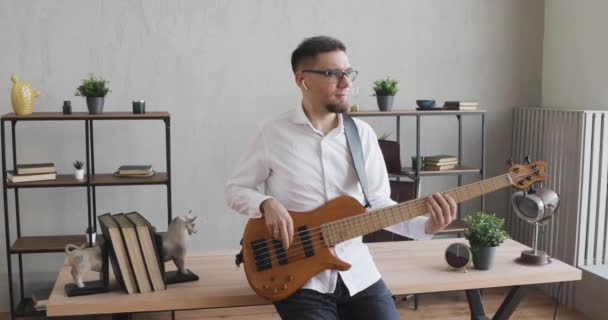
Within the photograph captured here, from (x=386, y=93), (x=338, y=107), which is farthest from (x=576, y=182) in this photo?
(x=338, y=107)

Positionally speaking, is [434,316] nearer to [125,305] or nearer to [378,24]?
[378,24]

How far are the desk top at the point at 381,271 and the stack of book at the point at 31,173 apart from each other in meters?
1.22

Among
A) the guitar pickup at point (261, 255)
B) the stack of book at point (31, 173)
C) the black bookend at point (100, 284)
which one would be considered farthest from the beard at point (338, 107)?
the stack of book at point (31, 173)

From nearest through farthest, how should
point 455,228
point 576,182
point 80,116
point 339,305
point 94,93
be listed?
1. point 339,305
2. point 80,116
3. point 94,93
4. point 576,182
5. point 455,228

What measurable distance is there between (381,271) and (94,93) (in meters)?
1.93

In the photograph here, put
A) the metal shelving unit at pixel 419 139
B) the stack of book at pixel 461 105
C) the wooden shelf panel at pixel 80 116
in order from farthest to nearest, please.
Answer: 1. the stack of book at pixel 461 105
2. the metal shelving unit at pixel 419 139
3. the wooden shelf panel at pixel 80 116

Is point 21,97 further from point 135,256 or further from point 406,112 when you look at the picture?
point 406,112

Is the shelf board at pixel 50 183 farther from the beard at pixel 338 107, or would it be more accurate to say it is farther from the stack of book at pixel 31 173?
the beard at pixel 338 107

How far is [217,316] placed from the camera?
372 centimetres

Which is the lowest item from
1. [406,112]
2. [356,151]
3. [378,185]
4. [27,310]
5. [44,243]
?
[27,310]

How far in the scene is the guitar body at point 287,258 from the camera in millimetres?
2061

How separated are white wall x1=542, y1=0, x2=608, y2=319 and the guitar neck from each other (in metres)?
1.88

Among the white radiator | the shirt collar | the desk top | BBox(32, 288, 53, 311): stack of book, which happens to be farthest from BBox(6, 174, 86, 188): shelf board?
the white radiator

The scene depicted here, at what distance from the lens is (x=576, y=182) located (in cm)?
374
